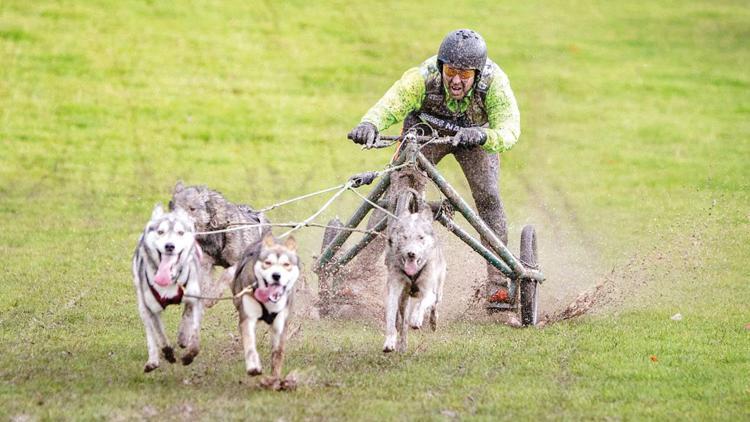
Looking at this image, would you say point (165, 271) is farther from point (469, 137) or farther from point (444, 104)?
point (444, 104)

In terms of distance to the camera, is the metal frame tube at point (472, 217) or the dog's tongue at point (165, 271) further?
the metal frame tube at point (472, 217)

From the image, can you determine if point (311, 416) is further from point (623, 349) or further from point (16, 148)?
point (16, 148)

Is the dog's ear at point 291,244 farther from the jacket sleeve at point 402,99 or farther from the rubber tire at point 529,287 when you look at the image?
the rubber tire at point 529,287

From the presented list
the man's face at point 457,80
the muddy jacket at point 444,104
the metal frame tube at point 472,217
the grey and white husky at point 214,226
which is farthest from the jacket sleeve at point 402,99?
the grey and white husky at point 214,226

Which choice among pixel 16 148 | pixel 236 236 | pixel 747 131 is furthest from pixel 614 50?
pixel 236 236

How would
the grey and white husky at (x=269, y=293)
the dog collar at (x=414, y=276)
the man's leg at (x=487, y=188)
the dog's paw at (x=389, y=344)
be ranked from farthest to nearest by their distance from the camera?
the man's leg at (x=487, y=188) → the dog collar at (x=414, y=276) → the dog's paw at (x=389, y=344) → the grey and white husky at (x=269, y=293)

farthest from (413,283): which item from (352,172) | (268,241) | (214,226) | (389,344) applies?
(352,172)

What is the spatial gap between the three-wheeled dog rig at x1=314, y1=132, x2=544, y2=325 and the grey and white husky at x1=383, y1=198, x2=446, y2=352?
15.6 inches

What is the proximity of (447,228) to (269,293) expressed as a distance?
2.56 meters

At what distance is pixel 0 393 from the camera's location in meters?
8.20

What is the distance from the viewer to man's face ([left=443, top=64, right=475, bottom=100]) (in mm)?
10266

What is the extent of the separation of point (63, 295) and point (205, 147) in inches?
437

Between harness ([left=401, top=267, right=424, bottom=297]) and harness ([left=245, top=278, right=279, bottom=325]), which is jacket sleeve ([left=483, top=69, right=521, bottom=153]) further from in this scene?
harness ([left=245, top=278, right=279, bottom=325])

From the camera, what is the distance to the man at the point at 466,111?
10.1 m
